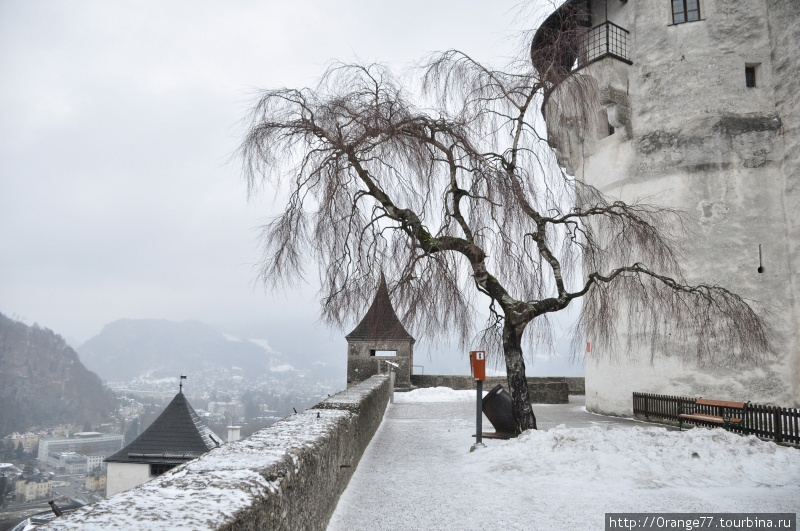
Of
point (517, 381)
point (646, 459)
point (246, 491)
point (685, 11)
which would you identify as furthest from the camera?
point (685, 11)

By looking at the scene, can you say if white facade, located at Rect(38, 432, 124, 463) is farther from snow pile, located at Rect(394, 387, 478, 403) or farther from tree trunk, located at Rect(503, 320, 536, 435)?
tree trunk, located at Rect(503, 320, 536, 435)

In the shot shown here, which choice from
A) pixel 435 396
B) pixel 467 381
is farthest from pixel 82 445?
pixel 435 396

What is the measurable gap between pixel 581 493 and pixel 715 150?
1195 centimetres

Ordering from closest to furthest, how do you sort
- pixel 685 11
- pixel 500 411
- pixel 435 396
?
pixel 500 411 < pixel 685 11 < pixel 435 396

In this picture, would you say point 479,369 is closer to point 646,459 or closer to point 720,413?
point 646,459

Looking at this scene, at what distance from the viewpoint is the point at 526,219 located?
32.9ft

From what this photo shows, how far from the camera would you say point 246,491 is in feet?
10.3

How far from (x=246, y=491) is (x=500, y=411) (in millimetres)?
8410

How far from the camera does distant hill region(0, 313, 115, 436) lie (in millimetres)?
102500

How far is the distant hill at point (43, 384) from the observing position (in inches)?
4035

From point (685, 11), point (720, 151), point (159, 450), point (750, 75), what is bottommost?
point (159, 450)

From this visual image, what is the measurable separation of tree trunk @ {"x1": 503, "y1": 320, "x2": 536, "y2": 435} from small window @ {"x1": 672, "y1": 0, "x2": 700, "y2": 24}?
11175mm

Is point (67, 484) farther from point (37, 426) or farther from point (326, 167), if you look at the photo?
point (326, 167)

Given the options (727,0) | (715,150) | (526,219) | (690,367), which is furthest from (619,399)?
(727,0)
